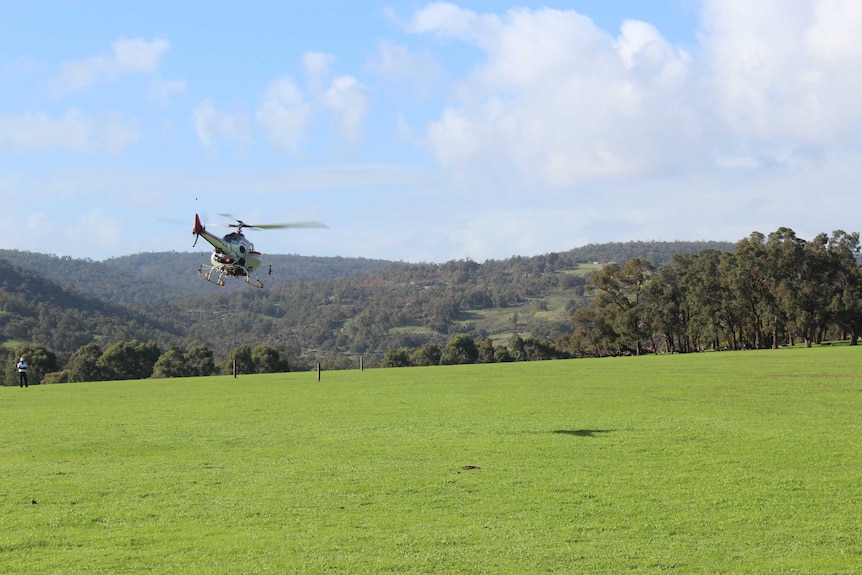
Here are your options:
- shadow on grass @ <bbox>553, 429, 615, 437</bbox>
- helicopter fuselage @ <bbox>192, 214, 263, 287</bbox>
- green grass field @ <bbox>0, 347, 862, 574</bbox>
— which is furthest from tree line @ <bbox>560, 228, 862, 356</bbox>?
shadow on grass @ <bbox>553, 429, 615, 437</bbox>

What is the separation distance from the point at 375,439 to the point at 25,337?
613 ft

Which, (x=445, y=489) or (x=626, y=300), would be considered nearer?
(x=445, y=489)

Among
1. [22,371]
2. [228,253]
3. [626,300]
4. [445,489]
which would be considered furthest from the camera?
[626,300]

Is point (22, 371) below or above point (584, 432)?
above

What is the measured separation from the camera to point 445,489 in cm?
1823

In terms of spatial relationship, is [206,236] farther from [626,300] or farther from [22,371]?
[626,300]

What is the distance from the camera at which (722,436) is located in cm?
2503

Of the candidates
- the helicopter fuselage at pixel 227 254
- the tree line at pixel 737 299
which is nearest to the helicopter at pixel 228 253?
the helicopter fuselage at pixel 227 254

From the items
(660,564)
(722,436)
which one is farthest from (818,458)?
(660,564)

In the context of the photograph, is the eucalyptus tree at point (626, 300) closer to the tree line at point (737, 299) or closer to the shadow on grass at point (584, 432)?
the tree line at point (737, 299)

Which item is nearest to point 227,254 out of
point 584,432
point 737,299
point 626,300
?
point 584,432

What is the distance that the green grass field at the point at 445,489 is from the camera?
523 inches

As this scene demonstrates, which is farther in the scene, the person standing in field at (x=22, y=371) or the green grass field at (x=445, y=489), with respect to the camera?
the person standing in field at (x=22, y=371)

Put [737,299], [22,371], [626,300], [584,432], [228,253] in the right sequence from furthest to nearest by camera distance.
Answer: [626,300]
[737,299]
[22,371]
[228,253]
[584,432]
